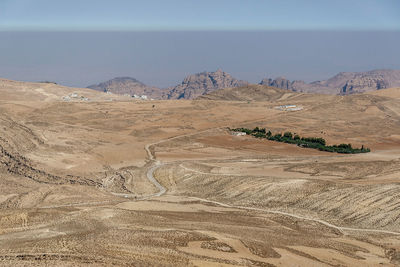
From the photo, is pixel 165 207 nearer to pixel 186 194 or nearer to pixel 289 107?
pixel 186 194

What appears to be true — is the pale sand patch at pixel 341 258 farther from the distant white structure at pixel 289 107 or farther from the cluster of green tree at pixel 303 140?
the distant white structure at pixel 289 107

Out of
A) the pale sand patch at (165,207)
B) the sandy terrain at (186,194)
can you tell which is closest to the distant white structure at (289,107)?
the sandy terrain at (186,194)

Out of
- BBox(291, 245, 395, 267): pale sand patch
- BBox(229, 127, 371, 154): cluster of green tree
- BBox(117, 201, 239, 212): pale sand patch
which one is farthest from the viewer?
BBox(229, 127, 371, 154): cluster of green tree

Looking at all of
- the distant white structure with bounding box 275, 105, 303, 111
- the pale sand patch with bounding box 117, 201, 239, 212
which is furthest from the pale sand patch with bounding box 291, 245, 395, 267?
the distant white structure with bounding box 275, 105, 303, 111

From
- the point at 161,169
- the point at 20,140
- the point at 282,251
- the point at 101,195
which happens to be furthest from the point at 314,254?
the point at 20,140

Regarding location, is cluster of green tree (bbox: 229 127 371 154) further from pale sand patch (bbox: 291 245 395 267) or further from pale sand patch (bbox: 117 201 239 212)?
pale sand patch (bbox: 291 245 395 267)

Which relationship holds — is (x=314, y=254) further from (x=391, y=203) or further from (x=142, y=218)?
(x=391, y=203)
